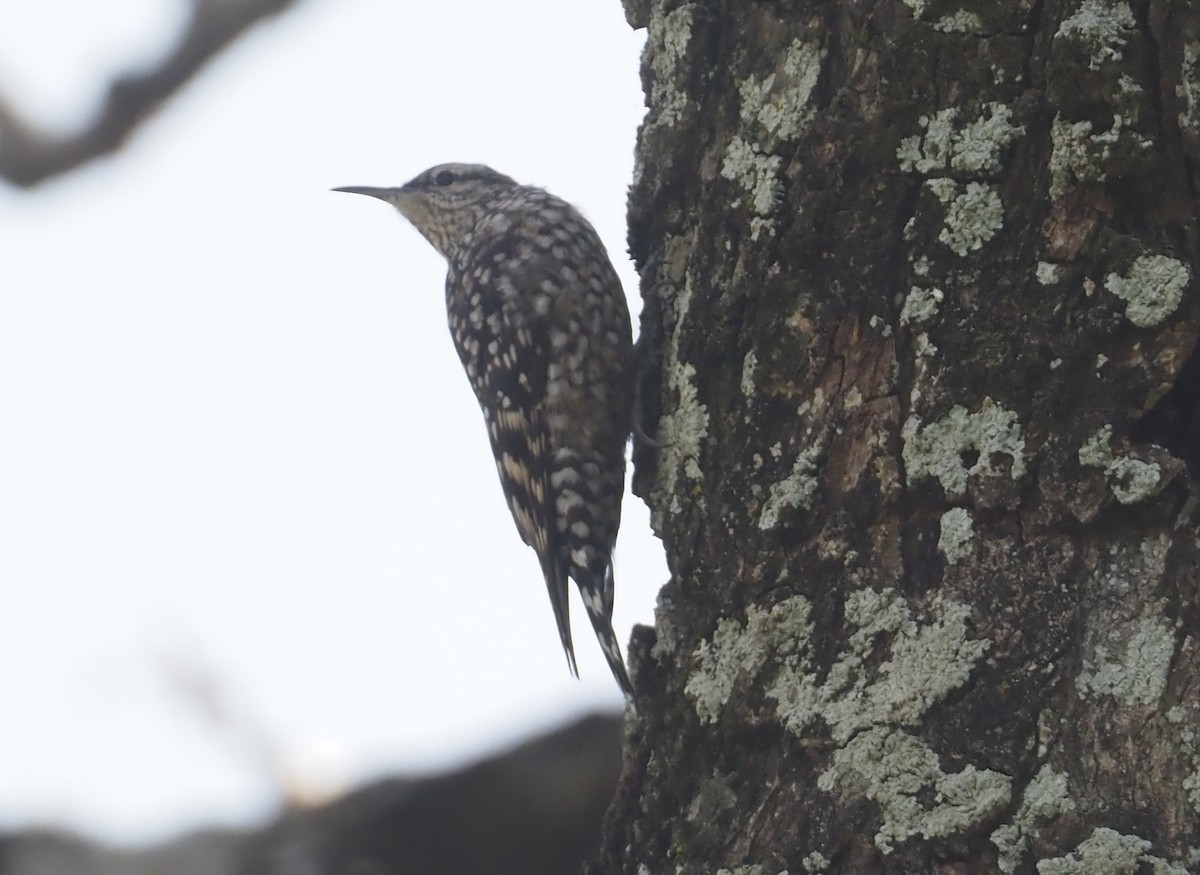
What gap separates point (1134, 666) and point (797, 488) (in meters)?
0.71

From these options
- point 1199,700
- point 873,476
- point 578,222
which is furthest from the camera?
point 578,222

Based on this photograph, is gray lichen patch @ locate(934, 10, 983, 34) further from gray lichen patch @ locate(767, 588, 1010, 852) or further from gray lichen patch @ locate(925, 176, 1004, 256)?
gray lichen patch @ locate(767, 588, 1010, 852)

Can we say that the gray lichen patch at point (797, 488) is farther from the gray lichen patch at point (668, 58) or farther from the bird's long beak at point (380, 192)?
the bird's long beak at point (380, 192)

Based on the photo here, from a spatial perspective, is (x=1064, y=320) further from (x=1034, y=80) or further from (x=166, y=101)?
(x=166, y=101)

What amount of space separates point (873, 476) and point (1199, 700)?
0.70m

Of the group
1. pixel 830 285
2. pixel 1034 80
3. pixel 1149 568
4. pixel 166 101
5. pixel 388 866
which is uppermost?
pixel 166 101

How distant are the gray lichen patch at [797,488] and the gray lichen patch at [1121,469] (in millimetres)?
521

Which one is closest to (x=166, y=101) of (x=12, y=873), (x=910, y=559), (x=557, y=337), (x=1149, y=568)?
(x=557, y=337)

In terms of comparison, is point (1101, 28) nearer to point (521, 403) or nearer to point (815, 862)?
point (815, 862)

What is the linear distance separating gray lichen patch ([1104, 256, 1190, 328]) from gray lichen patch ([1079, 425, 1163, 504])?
8.0 inches

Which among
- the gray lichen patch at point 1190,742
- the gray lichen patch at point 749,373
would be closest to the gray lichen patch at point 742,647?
the gray lichen patch at point 749,373

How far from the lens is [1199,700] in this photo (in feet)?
7.27

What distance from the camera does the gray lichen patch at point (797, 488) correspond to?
8.89ft

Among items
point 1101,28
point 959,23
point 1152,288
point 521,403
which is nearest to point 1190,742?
point 1152,288
